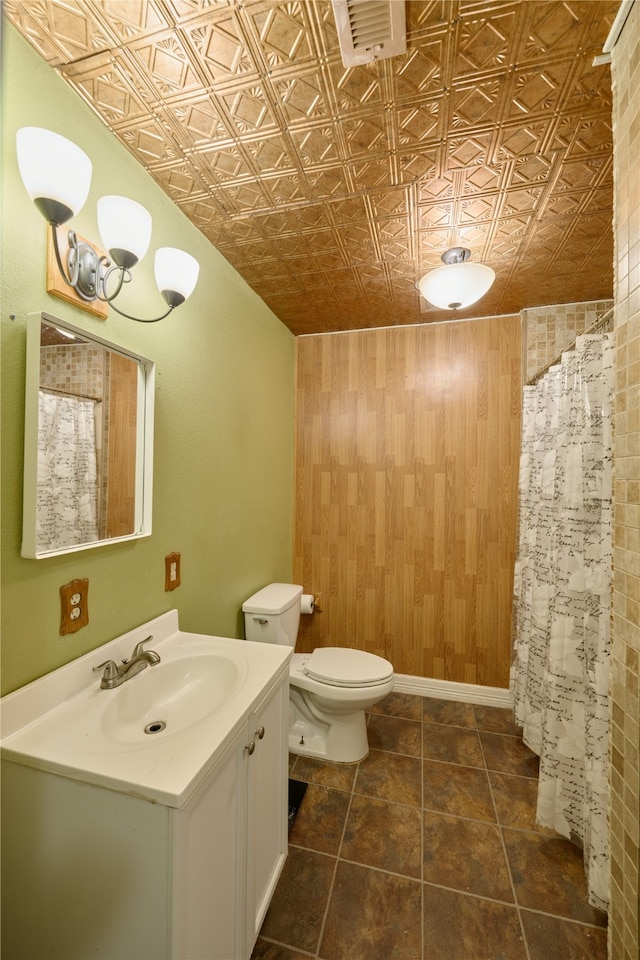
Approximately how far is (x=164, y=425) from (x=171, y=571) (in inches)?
21.0

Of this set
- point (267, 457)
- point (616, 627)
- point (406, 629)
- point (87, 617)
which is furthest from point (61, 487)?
point (406, 629)

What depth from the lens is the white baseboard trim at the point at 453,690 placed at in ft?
7.41

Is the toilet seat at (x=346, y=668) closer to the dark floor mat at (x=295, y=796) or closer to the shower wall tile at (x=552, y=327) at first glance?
the dark floor mat at (x=295, y=796)

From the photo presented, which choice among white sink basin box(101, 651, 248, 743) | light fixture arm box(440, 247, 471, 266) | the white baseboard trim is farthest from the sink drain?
light fixture arm box(440, 247, 471, 266)

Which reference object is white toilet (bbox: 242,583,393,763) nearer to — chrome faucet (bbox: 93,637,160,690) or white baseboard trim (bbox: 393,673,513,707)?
white baseboard trim (bbox: 393,673,513,707)

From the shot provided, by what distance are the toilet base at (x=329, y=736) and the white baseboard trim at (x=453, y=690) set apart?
1.95 feet

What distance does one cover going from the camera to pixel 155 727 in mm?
1002

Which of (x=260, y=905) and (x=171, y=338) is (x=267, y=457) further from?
(x=260, y=905)

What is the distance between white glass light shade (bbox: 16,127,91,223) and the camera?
0.76 meters

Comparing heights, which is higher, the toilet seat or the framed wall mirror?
the framed wall mirror

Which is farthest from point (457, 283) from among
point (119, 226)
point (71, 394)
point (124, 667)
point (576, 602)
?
point (124, 667)

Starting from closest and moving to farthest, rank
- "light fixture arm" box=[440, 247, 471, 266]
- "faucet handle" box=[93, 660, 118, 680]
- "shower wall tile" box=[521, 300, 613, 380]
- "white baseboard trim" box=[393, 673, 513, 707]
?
"faucet handle" box=[93, 660, 118, 680] < "light fixture arm" box=[440, 247, 471, 266] < "shower wall tile" box=[521, 300, 613, 380] < "white baseboard trim" box=[393, 673, 513, 707]

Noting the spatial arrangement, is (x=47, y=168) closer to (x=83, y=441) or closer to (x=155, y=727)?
(x=83, y=441)

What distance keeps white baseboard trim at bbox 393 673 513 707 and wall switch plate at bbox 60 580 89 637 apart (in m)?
2.00
